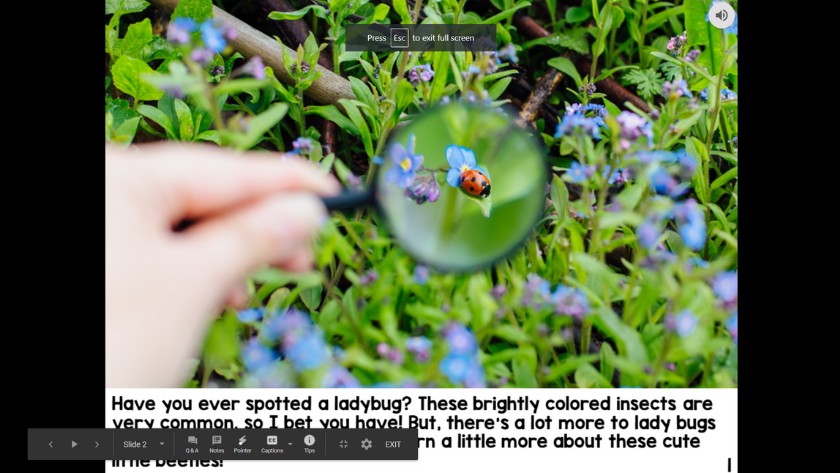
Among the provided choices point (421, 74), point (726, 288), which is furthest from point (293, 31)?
point (726, 288)

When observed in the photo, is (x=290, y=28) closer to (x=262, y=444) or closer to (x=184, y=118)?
(x=184, y=118)

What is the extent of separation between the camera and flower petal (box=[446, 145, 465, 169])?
136 cm

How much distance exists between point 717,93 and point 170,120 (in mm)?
1235

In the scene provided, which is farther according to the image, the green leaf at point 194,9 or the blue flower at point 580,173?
the green leaf at point 194,9

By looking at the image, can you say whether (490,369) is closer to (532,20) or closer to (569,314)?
(569,314)

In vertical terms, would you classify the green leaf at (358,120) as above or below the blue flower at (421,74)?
below

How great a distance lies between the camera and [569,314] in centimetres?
123

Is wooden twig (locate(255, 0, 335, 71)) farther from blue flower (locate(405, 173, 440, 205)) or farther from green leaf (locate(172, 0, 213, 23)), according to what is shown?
blue flower (locate(405, 173, 440, 205))

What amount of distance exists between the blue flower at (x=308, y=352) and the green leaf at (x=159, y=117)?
2.55 ft

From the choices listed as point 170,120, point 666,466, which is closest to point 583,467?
point 666,466

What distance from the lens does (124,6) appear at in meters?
1.77

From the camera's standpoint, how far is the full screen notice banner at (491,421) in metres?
1.24

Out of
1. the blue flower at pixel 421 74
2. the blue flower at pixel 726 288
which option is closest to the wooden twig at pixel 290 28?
the blue flower at pixel 421 74

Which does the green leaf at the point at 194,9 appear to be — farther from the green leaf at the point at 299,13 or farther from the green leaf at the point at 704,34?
the green leaf at the point at 704,34
